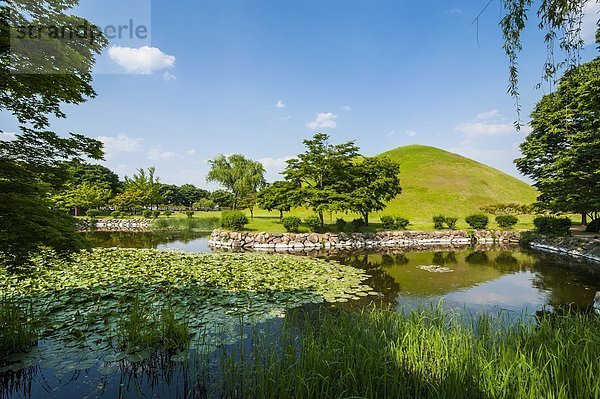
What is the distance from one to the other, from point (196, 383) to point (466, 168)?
220 feet

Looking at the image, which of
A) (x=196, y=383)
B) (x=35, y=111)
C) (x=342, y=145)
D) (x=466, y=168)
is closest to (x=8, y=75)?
Result: (x=35, y=111)

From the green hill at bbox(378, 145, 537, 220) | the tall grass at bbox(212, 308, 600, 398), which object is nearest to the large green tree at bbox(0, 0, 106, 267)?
the tall grass at bbox(212, 308, 600, 398)

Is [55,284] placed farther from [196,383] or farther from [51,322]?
[196,383]

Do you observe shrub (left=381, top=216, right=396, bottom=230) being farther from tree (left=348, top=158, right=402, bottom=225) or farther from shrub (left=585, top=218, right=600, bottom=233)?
shrub (left=585, top=218, right=600, bottom=233)

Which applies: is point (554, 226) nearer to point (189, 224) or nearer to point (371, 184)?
point (371, 184)

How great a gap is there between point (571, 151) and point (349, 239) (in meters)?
17.0

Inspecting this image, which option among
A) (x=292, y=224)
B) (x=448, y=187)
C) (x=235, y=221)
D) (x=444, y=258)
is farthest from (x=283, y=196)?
(x=448, y=187)

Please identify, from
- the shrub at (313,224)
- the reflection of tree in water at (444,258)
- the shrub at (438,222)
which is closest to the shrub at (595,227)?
the shrub at (438,222)

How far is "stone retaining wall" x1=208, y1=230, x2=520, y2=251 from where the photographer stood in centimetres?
2088

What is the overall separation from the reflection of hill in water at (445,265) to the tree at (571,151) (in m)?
5.69

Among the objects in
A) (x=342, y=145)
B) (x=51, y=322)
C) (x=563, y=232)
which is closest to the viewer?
(x=51, y=322)

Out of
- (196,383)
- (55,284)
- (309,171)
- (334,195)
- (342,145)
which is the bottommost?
(196,383)

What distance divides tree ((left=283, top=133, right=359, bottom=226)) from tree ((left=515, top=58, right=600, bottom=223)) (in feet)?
43.9

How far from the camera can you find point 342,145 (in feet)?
76.8
